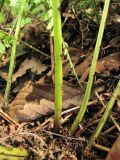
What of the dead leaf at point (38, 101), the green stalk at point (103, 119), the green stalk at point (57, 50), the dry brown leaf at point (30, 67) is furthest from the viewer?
the dry brown leaf at point (30, 67)

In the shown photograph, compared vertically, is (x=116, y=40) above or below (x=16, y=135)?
above

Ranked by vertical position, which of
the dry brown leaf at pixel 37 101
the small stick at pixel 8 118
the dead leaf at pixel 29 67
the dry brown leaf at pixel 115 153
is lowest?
the dry brown leaf at pixel 115 153

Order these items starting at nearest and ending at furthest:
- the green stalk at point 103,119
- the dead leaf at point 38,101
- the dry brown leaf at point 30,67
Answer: the green stalk at point 103,119 → the dead leaf at point 38,101 → the dry brown leaf at point 30,67

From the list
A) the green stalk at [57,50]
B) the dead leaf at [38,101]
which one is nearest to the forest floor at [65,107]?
the dead leaf at [38,101]

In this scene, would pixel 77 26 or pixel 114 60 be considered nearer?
pixel 114 60

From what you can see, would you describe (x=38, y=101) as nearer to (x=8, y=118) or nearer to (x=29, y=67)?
(x=8, y=118)

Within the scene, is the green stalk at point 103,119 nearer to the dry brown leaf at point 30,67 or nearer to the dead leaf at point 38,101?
the dead leaf at point 38,101

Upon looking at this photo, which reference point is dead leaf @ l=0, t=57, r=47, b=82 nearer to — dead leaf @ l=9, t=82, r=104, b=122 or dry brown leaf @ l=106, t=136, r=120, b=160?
dead leaf @ l=9, t=82, r=104, b=122

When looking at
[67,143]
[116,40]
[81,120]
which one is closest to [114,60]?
[116,40]

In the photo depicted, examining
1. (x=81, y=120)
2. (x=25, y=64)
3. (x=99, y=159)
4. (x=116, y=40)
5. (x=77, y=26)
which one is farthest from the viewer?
(x=77, y=26)

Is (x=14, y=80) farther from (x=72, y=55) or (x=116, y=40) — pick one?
(x=116, y=40)

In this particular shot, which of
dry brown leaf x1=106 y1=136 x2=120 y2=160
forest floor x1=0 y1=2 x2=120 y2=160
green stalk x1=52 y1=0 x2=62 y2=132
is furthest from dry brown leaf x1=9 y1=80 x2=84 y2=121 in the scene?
dry brown leaf x1=106 y1=136 x2=120 y2=160
